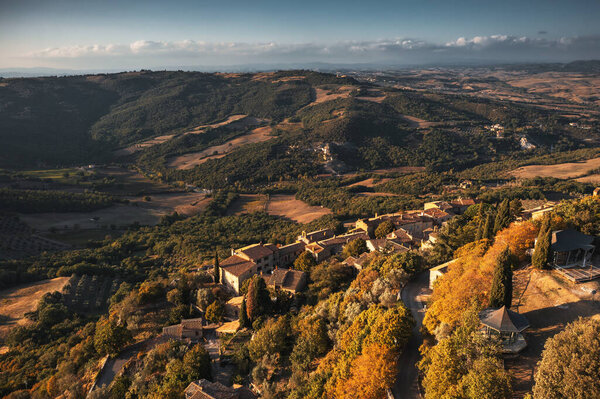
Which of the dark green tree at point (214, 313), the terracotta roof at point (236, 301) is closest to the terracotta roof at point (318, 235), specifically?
the terracotta roof at point (236, 301)

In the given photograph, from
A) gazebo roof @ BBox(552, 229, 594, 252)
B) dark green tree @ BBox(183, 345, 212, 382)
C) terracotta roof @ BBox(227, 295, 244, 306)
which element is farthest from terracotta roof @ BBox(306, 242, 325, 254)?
gazebo roof @ BBox(552, 229, 594, 252)

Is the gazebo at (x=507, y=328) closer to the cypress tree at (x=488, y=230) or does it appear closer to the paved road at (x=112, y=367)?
the cypress tree at (x=488, y=230)

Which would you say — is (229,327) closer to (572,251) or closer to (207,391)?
(207,391)

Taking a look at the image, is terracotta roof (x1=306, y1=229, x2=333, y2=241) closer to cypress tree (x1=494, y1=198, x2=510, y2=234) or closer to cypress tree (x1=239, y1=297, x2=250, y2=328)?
cypress tree (x1=239, y1=297, x2=250, y2=328)

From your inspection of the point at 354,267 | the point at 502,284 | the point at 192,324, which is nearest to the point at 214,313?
the point at 192,324

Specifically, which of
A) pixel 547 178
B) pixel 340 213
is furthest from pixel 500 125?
pixel 340 213

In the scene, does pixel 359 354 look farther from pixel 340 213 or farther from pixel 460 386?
pixel 340 213
